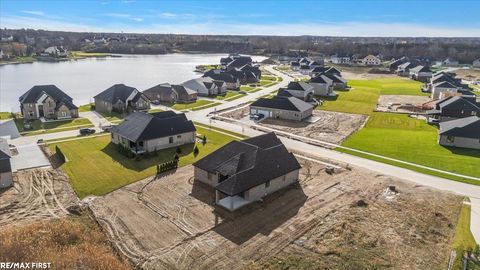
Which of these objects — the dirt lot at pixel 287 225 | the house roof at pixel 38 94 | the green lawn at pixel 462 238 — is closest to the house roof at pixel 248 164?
the dirt lot at pixel 287 225

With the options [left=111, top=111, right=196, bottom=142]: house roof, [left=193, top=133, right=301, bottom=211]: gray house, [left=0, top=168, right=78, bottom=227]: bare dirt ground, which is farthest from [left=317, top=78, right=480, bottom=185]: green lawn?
[left=0, top=168, right=78, bottom=227]: bare dirt ground

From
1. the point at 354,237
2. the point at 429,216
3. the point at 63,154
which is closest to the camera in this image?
the point at 354,237

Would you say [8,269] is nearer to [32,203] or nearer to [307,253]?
[32,203]

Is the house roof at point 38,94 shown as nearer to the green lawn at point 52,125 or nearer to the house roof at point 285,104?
the green lawn at point 52,125

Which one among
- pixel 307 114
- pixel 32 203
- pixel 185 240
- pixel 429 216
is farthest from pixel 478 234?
pixel 307 114

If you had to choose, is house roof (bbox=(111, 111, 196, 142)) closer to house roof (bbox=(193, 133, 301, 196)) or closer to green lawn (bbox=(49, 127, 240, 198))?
green lawn (bbox=(49, 127, 240, 198))

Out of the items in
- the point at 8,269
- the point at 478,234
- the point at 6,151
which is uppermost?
the point at 6,151

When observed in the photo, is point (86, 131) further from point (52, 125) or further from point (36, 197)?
point (36, 197)
